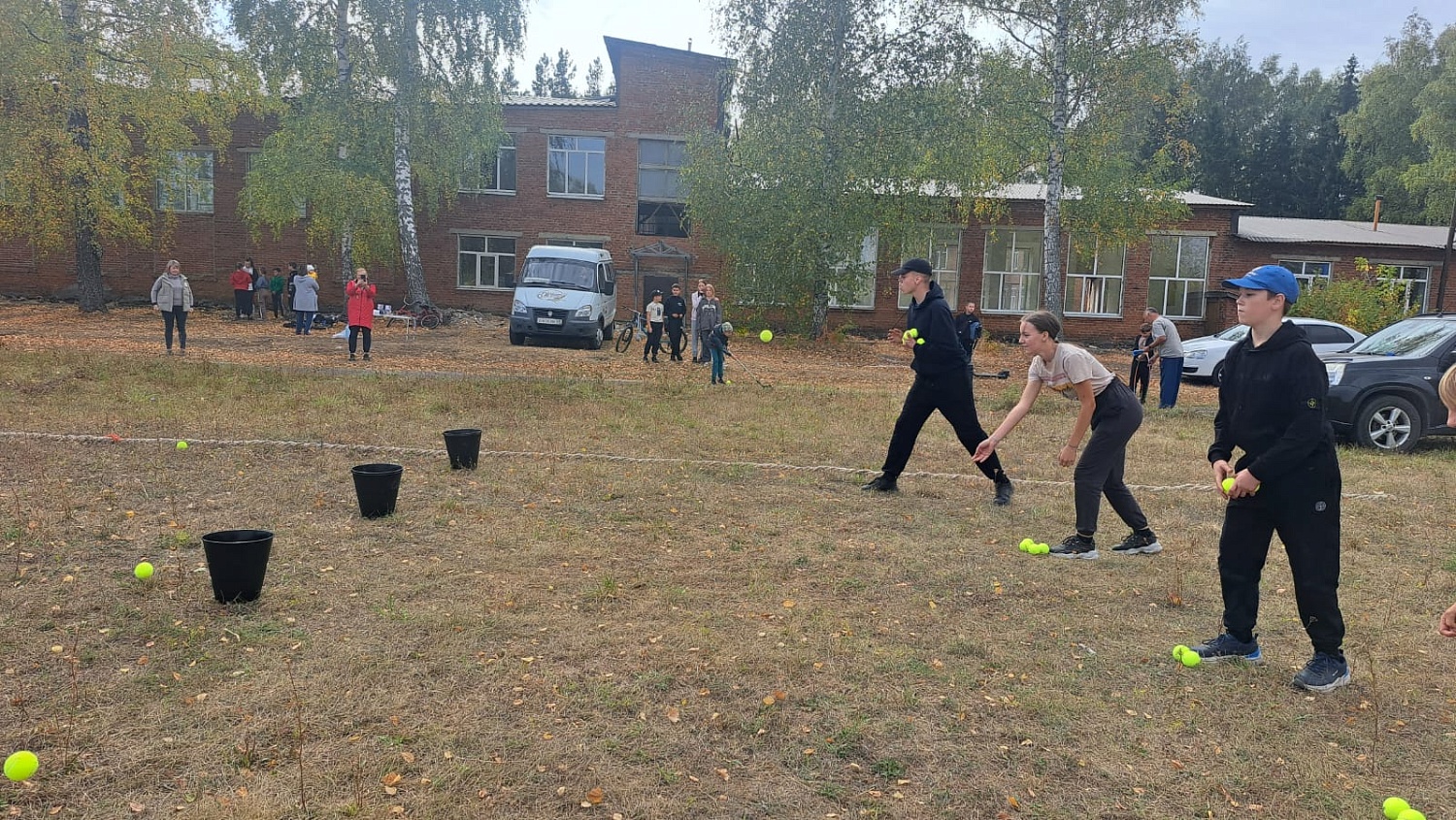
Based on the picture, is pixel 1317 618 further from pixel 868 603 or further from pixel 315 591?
pixel 315 591

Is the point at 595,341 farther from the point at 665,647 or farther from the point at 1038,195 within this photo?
the point at 665,647

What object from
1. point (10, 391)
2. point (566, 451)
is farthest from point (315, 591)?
point (10, 391)

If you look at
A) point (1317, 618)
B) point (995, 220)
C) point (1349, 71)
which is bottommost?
point (1317, 618)

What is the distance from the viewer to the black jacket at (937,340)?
779 cm

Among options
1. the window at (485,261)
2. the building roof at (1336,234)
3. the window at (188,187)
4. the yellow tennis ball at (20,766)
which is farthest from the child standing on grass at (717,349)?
the building roof at (1336,234)

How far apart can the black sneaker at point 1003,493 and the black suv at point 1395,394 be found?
5.93 metres

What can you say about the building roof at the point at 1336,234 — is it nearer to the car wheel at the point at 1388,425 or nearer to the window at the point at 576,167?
the window at the point at 576,167

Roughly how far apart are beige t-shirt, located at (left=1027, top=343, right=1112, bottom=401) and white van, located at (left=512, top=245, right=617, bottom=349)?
55.6 ft

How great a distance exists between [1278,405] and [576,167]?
30347 millimetres

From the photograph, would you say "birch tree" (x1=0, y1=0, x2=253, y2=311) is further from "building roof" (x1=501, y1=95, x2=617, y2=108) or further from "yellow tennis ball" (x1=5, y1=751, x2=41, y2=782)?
"yellow tennis ball" (x1=5, y1=751, x2=41, y2=782)

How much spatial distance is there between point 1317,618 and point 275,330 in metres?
25.6

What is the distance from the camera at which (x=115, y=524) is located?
649 centimetres

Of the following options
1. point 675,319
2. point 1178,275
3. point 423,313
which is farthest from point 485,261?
point 1178,275

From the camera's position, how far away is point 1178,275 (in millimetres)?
32062
